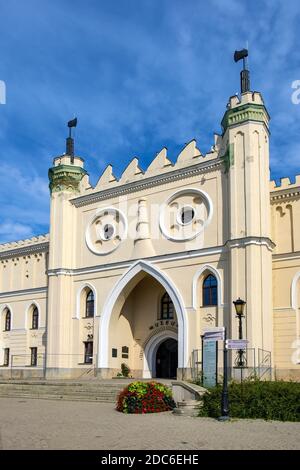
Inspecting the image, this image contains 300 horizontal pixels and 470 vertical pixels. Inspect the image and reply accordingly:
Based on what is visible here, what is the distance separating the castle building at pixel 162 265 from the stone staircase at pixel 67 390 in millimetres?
3571

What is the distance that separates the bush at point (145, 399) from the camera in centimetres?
1764

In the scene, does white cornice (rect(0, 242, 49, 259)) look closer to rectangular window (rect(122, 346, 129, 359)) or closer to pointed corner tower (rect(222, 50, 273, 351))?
rectangular window (rect(122, 346, 129, 359))

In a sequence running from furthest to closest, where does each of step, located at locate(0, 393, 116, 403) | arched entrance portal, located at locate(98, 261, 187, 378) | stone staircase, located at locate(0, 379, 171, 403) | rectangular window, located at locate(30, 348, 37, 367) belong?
rectangular window, located at locate(30, 348, 37, 367)
arched entrance portal, located at locate(98, 261, 187, 378)
stone staircase, located at locate(0, 379, 171, 403)
step, located at locate(0, 393, 116, 403)

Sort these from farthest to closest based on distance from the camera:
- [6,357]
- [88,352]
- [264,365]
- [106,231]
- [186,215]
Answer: [6,357] < [106,231] < [88,352] < [186,215] < [264,365]

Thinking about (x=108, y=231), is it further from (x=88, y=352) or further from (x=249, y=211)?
(x=249, y=211)

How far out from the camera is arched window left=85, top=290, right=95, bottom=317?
3288 centimetres

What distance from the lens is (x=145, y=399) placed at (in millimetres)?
17719

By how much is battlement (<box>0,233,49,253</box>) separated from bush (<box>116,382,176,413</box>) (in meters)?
20.5

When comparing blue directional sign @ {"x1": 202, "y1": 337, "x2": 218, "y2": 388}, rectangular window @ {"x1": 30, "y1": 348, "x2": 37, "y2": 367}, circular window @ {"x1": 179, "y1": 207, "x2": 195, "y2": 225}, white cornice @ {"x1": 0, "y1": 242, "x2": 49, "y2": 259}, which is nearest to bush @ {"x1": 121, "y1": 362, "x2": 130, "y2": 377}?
rectangular window @ {"x1": 30, "y1": 348, "x2": 37, "y2": 367}

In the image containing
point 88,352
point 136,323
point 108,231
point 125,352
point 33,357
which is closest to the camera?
point 125,352

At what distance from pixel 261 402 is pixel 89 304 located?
61.6ft

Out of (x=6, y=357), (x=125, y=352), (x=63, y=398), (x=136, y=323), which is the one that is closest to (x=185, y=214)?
(x=136, y=323)

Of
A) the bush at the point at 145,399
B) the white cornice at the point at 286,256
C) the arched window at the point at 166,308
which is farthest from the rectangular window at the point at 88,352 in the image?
the bush at the point at 145,399
